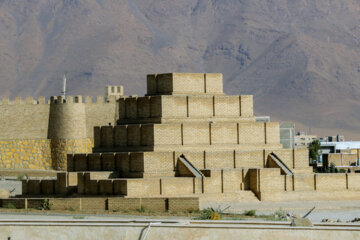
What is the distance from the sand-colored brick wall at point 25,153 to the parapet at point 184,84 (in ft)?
88.9

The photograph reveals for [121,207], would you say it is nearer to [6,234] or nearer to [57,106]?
[6,234]

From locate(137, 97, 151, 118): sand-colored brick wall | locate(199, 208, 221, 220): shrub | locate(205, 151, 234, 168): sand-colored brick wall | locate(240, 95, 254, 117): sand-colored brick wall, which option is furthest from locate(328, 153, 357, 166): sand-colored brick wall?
locate(199, 208, 221, 220): shrub

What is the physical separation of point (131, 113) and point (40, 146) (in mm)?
27437

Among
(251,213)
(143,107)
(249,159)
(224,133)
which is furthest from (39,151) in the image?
(251,213)

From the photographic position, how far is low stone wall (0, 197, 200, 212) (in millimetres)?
42375

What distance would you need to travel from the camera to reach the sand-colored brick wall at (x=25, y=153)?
3039 inches

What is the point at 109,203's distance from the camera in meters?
43.7

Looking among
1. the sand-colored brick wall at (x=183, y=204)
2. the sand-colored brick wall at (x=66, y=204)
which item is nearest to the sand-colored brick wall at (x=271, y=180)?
the sand-colored brick wall at (x=183, y=204)

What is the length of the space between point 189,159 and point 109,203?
22.0 feet

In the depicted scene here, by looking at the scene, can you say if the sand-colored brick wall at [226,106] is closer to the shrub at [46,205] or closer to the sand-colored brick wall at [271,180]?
the sand-colored brick wall at [271,180]

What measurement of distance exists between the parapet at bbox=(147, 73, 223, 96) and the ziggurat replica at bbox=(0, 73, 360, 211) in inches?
1.9

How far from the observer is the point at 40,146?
256 ft

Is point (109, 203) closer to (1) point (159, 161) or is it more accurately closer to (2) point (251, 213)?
(1) point (159, 161)

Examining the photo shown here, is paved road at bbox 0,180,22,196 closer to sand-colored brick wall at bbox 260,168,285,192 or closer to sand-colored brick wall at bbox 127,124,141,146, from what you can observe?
sand-colored brick wall at bbox 127,124,141,146
